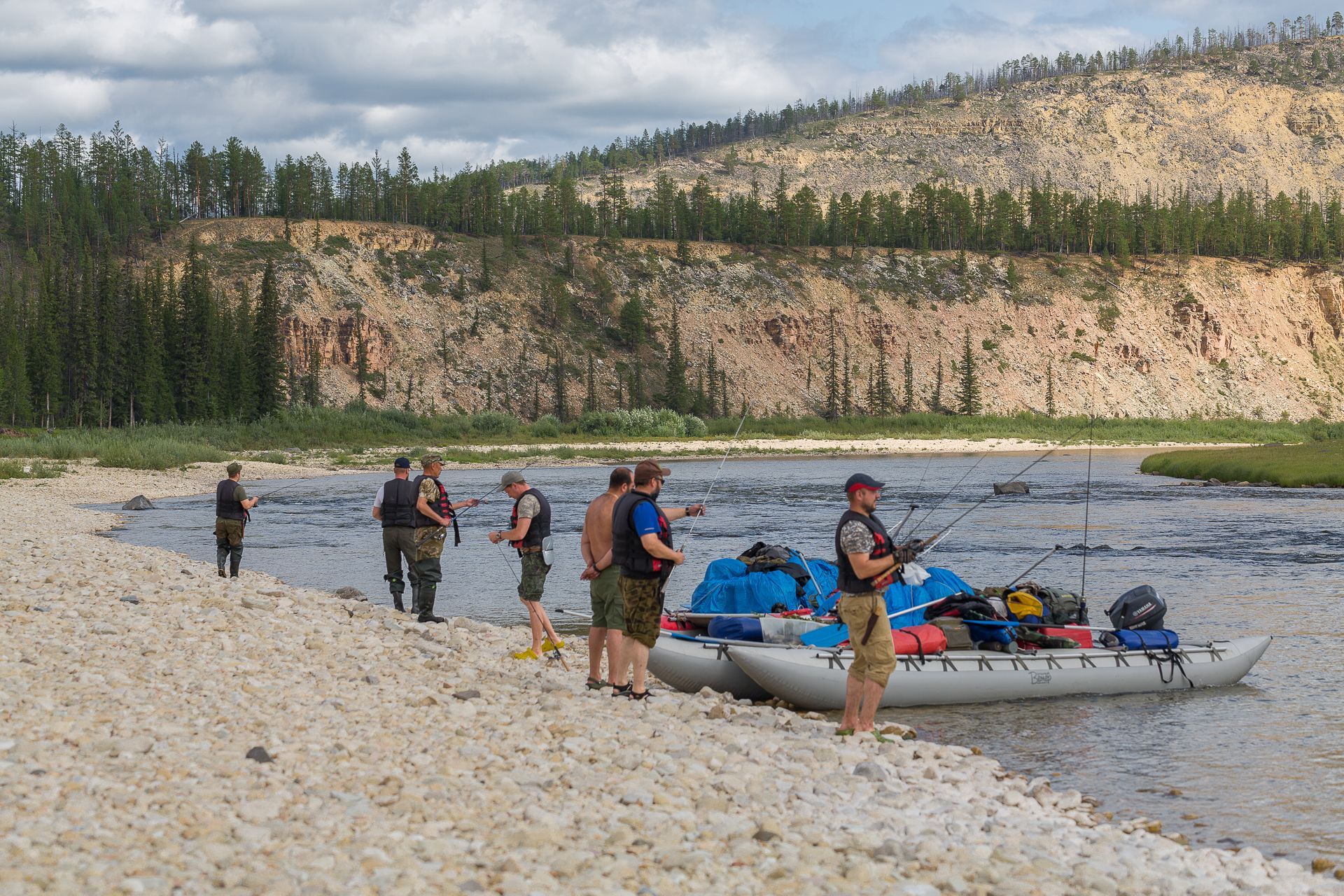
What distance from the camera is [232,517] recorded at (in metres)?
17.8

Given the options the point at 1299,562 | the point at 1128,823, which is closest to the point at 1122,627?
the point at 1128,823

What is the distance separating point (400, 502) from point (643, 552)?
5966 millimetres

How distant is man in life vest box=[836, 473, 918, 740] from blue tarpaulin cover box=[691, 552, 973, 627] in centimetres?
340

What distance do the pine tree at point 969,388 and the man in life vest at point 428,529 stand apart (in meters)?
96.4

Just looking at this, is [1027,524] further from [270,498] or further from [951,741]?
[270,498]

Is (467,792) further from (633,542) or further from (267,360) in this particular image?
(267,360)

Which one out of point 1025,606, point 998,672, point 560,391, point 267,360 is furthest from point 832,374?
point 998,672

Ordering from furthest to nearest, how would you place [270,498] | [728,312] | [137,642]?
[728,312] < [270,498] < [137,642]

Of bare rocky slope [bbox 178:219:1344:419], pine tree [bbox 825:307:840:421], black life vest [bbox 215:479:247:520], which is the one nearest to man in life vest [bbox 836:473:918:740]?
black life vest [bbox 215:479:247:520]

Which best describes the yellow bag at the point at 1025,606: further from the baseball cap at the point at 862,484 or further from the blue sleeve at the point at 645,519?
the blue sleeve at the point at 645,519

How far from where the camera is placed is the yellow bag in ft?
45.7

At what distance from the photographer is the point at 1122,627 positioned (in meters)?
14.2

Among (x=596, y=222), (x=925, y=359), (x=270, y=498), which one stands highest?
(x=596, y=222)

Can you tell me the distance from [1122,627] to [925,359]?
347 feet
